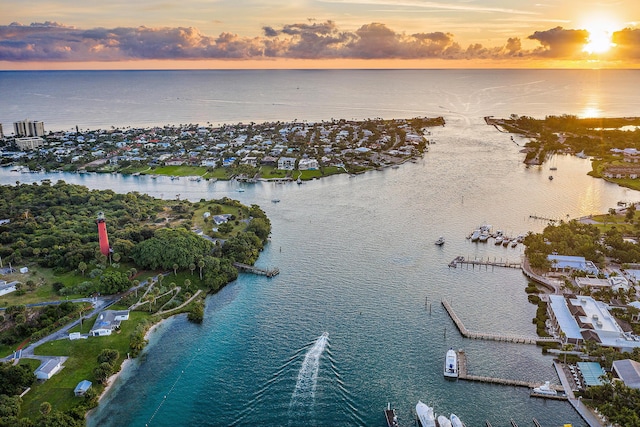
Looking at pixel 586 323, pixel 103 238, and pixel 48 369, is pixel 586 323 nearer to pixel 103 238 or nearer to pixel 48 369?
pixel 48 369

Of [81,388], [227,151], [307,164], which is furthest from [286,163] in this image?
[81,388]

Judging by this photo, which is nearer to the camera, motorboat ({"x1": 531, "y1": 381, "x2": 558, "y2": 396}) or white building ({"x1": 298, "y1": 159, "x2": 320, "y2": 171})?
motorboat ({"x1": 531, "y1": 381, "x2": 558, "y2": 396})

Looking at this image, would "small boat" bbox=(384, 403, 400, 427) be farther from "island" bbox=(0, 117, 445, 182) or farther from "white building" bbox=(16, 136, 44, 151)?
"white building" bbox=(16, 136, 44, 151)

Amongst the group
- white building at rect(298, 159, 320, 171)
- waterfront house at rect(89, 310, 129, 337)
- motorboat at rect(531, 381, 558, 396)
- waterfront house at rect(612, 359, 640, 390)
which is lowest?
motorboat at rect(531, 381, 558, 396)

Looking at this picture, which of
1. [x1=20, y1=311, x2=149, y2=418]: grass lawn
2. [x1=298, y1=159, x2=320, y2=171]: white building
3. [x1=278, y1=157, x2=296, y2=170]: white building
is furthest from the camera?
[x1=278, y1=157, x2=296, y2=170]: white building

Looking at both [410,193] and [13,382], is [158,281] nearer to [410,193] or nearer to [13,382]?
[13,382]

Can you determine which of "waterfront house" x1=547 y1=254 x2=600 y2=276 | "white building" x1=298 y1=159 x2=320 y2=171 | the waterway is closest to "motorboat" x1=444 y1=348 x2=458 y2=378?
the waterway

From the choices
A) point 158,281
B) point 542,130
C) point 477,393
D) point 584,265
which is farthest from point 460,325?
point 542,130
